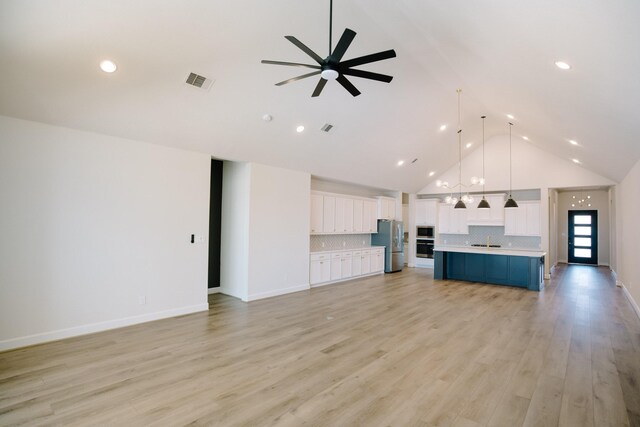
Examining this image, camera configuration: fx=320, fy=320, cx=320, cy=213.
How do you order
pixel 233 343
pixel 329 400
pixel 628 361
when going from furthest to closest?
pixel 233 343 → pixel 628 361 → pixel 329 400

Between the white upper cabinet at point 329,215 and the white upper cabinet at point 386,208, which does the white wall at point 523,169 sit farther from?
the white upper cabinet at point 329,215

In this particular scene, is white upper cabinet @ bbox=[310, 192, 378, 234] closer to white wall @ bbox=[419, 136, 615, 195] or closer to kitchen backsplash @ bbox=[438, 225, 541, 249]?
kitchen backsplash @ bbox=[438, 225, 541, 249]

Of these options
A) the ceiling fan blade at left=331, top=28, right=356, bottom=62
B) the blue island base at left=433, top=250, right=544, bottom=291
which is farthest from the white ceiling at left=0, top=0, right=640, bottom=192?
the blue island base at left=433, top=250, right=544, bottom=291

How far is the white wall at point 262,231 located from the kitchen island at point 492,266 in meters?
4.20

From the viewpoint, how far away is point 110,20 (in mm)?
3057

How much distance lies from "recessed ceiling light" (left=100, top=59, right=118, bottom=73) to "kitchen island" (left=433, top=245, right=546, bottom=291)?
26.4ft

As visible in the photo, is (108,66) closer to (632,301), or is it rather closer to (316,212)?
(316,212)

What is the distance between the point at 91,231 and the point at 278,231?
3283 mm

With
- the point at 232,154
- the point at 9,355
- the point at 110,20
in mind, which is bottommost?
the point at 9,355

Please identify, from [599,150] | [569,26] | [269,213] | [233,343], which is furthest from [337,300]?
[599,150]

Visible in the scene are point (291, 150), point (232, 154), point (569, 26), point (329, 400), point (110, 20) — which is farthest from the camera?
point (291, 150)

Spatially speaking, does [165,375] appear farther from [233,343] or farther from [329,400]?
[329,400]

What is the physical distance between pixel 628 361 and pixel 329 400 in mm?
3461

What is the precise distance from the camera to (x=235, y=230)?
649 cm
